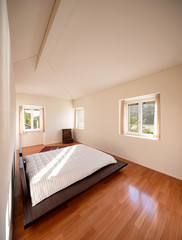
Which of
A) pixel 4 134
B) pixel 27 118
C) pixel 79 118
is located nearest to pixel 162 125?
pixel 4 134

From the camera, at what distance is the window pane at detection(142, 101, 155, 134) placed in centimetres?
253

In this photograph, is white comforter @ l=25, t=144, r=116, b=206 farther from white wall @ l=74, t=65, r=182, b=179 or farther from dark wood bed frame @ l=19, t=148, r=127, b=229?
white wall @ l=74, t=65, r=182, b=179

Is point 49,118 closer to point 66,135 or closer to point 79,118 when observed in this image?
point 66,135

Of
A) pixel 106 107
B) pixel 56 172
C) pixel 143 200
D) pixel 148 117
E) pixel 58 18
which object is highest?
pixel 58 18

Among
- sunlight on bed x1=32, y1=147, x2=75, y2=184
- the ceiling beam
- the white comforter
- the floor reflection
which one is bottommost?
the floor reflection

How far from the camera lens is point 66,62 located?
7.66 feet

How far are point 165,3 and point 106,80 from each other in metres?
1.81

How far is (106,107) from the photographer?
3.42 m

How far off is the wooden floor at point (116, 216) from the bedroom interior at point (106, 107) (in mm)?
11

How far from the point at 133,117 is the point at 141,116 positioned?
257 mm

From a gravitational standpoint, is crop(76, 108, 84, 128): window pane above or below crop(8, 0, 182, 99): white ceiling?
below

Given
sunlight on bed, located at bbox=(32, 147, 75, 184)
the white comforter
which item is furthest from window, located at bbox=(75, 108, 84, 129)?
sunlight on bed, located at bbox=(32, 147, 75, 184)

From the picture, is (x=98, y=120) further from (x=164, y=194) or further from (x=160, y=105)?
(x=164, y=194)

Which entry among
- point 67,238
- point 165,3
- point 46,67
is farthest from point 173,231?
point 46,67
